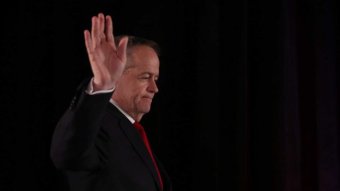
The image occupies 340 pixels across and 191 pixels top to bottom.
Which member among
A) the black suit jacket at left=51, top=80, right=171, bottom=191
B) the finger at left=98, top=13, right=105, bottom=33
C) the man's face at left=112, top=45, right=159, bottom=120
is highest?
the finger at left=98, top=13, right=105, bottom=33

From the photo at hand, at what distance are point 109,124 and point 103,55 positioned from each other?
29 centimetres

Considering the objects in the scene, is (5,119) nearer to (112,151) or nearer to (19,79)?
(19,79)

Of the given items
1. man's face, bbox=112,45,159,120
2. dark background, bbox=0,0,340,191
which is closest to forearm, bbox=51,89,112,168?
man's face, bbox=112,45,159,120

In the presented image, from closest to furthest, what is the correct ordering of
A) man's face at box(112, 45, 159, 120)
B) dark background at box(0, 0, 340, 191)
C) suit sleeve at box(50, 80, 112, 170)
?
suit sleeve at box(50, 80, 112, 170) → man's face at box(112, 45, 159, 120) → dark background at box(0, 0, 340, 191)

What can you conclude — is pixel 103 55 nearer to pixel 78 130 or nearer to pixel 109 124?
pixel 78 130

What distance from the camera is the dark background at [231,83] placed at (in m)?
1.92

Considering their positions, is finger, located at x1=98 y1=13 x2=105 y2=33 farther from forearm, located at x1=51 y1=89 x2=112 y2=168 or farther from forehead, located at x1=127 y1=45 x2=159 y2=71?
forehead, located at x1=127 y1=45 x2=159 y2=71

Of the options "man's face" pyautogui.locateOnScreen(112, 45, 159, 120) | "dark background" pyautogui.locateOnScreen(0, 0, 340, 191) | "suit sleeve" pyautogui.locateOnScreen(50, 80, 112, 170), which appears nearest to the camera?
"suit sleeve" pyautogui.locateOnScreen(50, 80, 112, 170)

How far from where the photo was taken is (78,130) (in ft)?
2.93

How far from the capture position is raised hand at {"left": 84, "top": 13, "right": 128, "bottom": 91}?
92cm

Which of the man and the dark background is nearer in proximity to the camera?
the man

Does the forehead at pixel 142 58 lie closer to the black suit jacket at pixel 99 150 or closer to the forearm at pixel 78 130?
the black suit jacket at pixel 99 150

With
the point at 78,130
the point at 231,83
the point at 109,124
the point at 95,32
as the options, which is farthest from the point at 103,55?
the point at 231,83

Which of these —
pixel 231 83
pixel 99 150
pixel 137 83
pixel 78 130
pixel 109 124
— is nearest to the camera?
pixel 78 130
